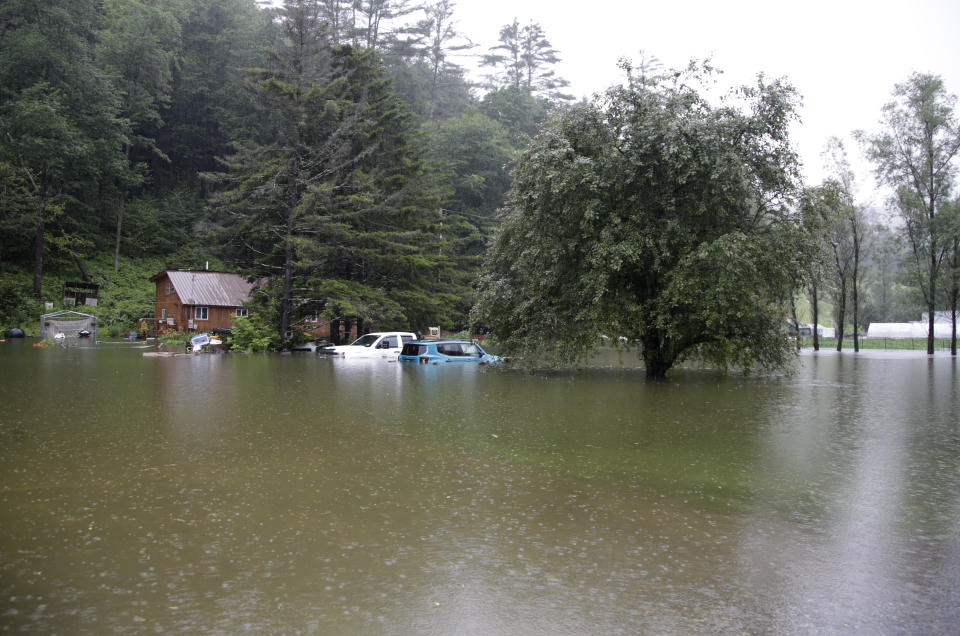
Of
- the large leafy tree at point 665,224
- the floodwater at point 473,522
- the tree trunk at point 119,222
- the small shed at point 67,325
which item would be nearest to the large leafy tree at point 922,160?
the large leafy tree at point 665,224

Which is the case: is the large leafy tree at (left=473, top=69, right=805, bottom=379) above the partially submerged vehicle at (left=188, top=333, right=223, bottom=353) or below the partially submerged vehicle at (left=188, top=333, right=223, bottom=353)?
above

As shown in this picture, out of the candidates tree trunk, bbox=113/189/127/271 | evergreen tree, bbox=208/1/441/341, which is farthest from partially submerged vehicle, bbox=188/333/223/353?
tree trunk, bbox=113/189/127/271

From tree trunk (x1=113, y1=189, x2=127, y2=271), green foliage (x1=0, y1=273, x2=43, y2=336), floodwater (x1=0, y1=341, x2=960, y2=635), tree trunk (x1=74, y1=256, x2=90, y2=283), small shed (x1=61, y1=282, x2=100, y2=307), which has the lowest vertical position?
floodwater (x1=0, y1=341, x2=960, y2=635)

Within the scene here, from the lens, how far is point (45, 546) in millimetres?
5391

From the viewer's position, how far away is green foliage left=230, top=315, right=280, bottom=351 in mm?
38125

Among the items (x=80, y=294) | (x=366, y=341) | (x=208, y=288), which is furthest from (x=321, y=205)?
(x=80, y=294)

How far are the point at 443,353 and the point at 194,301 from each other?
3162 centimetres

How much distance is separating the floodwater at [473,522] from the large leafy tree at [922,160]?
39185 millimetres

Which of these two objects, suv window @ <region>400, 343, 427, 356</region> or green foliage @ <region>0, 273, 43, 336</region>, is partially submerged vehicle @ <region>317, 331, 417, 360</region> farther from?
green foliage @ <region>0, 273, 43, 336</region>

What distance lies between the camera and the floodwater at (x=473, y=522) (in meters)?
4.29

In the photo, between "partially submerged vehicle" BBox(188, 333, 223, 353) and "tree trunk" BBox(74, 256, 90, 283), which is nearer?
"partially submerged vehicle" BBox(188, 333, 223, 353)

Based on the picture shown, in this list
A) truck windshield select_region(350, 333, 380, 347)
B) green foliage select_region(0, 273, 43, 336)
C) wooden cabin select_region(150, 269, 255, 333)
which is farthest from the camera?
wooden cabin select_region(150, 269, 255, 333)

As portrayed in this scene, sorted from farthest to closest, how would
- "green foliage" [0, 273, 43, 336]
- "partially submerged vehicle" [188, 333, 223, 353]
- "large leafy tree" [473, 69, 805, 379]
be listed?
"green foliage" [0, 273, 43, 336], "partially submerged vehicle" [188, 333, 223, 353], "large leafy tree" [473, 69, 805, 379]

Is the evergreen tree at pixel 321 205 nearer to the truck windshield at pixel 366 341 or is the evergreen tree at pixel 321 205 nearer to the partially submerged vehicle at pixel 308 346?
the partially submerged vehicle at pixel 308 346
